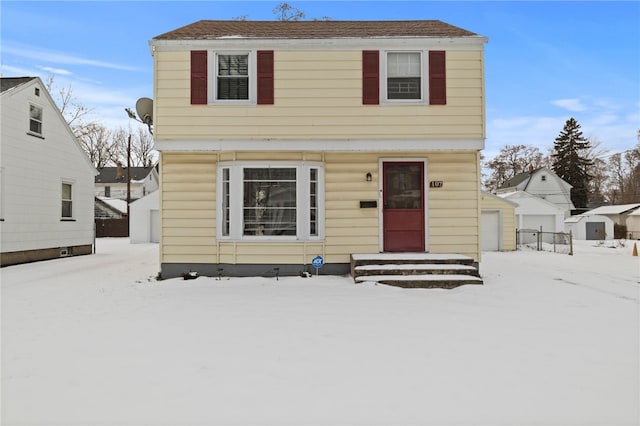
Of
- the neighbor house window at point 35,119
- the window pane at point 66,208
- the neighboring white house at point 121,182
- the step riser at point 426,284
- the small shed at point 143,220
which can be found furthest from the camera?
the neighboring white house at point 121,182

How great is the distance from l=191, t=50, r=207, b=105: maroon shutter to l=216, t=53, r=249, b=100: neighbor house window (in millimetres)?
282

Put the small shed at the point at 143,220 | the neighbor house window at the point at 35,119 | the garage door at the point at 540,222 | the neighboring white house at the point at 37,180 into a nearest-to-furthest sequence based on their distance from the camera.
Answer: the neighboring white house at the point at 37,180, the neighbor house window at the point at 35,119, the small shed at the point at 143,220, the garage door at the point at 540,222

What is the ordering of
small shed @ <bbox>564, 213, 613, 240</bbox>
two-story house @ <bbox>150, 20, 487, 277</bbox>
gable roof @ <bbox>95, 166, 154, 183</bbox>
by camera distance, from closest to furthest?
two-story house @ <bbox>150, 20, 487, 277</bbox> → small shed @ <bbox>564, 213, 613, 240</bbox> → gable roof @ <bbox>95, 166, 154, 183</bbox>

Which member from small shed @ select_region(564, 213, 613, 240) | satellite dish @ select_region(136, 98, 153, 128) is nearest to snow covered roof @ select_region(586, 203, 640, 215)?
small shed @ select_region(564, 213, 613, 240)

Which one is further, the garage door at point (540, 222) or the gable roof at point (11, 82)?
the garage door at point (540, 222)

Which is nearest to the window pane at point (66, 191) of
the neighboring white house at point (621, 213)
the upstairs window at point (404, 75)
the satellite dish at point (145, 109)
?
the satellite dish at point (145, 109)

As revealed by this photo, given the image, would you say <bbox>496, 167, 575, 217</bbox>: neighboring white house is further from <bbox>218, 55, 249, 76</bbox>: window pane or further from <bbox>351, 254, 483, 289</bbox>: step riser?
<bbox>218, 55, 249, 76</bbox>: window pane

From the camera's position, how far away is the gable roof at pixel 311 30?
28.0ft

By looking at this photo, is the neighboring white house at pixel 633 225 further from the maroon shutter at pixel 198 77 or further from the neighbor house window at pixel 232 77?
the maroon shutter at pixel 198 77

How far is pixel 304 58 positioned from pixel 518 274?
23.8 feet

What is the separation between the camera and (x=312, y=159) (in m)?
8.55

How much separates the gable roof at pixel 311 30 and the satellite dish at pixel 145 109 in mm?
1790

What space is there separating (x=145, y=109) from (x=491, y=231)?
15.7m

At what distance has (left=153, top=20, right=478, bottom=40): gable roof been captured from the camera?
8.52m
